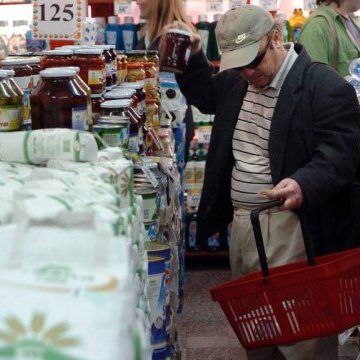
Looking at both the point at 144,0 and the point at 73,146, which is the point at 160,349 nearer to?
the point at 73,146

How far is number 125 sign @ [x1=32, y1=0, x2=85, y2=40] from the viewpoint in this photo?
11.7 ft

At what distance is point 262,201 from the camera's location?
3.20m

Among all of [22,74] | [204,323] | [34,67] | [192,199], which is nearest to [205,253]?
[192,199]

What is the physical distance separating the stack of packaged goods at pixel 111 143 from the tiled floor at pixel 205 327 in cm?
126

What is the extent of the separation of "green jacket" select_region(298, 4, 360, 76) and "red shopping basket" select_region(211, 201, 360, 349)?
1.97 metres

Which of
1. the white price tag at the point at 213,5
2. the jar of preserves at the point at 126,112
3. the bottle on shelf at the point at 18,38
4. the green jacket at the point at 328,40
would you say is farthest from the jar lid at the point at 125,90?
the bottle on shelf at the point at 18,38

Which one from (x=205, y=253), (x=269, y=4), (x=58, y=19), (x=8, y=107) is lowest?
(x=205, y=253)

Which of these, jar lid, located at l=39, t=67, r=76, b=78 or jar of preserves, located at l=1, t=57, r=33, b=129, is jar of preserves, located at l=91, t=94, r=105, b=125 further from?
jar lid, located at l=39, t=67, r=76, b=78

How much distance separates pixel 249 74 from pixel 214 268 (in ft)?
9.98

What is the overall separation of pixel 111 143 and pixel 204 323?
8.84 feet

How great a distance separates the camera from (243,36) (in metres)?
3.00

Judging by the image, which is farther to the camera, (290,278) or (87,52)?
(290,278)

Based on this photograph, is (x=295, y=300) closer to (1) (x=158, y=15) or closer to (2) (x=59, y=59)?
(2) (x=59, y=59)

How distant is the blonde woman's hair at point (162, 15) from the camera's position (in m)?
4.98
